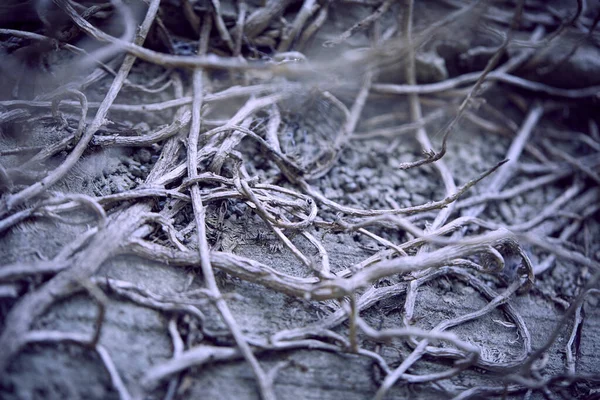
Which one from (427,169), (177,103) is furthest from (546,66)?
(177,103)

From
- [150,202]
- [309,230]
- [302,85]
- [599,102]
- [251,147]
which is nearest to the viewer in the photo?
[150,202]

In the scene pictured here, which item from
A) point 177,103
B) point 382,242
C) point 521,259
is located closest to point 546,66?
point 521,259

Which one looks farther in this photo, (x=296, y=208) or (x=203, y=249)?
(x=296, y=208)

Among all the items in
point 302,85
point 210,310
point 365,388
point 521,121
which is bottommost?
point 365,388

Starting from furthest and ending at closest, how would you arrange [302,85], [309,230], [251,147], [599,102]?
[599,102], [302,85], [251,147], [309,230]

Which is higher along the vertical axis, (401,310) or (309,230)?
(309,230)

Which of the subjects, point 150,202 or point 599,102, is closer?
point 150,202

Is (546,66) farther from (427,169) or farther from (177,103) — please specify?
(177,103)
